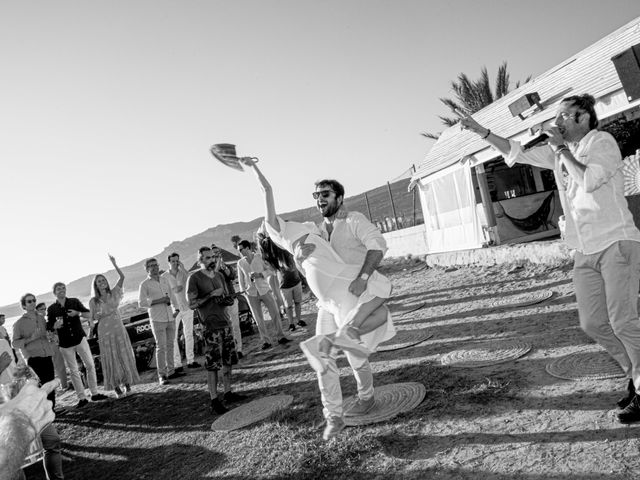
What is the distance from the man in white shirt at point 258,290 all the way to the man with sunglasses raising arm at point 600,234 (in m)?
5.74

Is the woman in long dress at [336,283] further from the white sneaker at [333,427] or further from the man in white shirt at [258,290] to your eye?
the man in white shirt at [258,290]

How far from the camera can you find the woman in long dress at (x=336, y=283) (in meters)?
3.47

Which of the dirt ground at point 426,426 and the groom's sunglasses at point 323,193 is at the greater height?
the groom's sunglasses at point 323,193

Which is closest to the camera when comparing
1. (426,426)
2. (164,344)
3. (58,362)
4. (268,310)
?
(426,426)

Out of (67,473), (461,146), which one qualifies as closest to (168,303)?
(67,473)

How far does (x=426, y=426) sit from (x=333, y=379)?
80 cm

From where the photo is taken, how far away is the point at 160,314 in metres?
7.60

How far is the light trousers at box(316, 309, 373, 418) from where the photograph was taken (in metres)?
3.37

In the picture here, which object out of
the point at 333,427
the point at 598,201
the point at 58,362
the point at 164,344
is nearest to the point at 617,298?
the point at 598,201

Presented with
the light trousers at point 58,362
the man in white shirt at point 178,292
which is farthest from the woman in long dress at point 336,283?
the light trousers at point 58,362

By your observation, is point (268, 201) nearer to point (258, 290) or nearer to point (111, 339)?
point (258, 290)

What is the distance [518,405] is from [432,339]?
2.80m

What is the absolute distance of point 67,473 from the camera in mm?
4910

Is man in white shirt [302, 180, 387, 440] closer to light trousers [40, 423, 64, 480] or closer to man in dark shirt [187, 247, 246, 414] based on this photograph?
man in dark shirt [187, 247, 246, 414]
